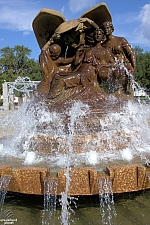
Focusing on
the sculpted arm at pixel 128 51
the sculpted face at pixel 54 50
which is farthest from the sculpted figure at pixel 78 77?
the sculpted arm at pixel 128 51

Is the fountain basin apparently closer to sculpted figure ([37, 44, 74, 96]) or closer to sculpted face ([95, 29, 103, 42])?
sculpted figure ([37, 44, 74, 96])

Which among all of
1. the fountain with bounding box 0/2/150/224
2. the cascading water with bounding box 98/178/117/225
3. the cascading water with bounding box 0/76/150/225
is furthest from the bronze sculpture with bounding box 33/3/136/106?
the cascading water with bounding box 98/178/117/225

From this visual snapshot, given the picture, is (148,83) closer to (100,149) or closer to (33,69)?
(33,69)

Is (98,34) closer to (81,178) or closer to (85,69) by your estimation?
(85,69)

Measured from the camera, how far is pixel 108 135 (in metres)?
5.37

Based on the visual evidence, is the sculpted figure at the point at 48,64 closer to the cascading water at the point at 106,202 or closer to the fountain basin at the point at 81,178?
the fountain basin at the point at 81,178

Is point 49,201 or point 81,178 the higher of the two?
point 81,178

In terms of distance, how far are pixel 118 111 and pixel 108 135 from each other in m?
0.70

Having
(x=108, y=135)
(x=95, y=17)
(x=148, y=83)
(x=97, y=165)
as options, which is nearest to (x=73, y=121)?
(x=108, y=135)

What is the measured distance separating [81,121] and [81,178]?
7.09 ft

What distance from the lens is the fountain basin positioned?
3.47 metres

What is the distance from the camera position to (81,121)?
5.55 meters

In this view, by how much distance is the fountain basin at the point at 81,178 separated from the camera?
3469 millimetres

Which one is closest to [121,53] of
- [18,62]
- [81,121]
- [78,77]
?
[78,77]
